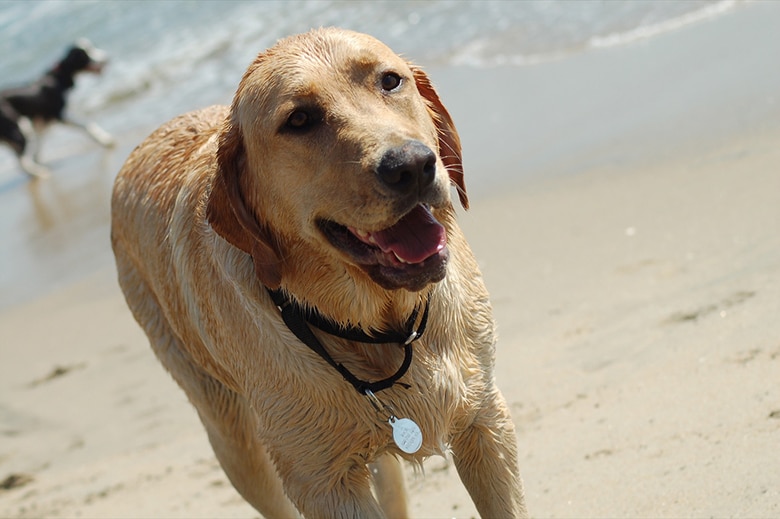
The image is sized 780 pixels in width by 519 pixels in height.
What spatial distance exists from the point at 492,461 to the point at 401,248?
81 centimetres

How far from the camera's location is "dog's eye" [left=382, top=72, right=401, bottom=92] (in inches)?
118

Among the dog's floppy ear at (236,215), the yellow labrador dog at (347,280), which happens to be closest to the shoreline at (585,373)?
the yellow labrador dog at (347,280)

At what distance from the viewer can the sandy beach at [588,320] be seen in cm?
389

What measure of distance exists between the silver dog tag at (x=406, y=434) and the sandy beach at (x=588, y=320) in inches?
37.6

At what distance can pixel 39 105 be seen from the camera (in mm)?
13547

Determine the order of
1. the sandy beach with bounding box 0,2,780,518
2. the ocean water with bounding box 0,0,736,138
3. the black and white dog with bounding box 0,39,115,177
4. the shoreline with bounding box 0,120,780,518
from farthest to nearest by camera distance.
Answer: the black and white dog with bounding box 0,39,115,177, the ocean water with bounding box 0,0,736,138, the sandy beach with bounding box 0,2,780,518, the shoreline with bounding box 0,120,780,518

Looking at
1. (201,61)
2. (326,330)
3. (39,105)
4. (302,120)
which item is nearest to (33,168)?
(39,105)

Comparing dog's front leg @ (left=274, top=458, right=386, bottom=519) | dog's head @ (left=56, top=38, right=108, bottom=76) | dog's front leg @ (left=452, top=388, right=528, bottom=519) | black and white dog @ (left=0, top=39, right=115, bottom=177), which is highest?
dog's front leg @ (left=274, top=458, right=386, bottom=519)

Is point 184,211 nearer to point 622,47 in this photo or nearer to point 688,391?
point 688,391

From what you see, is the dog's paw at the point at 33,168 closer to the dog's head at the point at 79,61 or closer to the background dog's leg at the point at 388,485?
the dog's head at the point at 79,61

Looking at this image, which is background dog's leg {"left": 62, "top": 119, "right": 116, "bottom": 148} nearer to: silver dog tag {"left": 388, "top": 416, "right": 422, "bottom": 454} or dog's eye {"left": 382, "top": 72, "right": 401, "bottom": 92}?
dog's eye {"left": 382, "top": 72, "right": 401, "bottom": 92}

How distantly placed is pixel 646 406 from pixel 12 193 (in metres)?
9.87

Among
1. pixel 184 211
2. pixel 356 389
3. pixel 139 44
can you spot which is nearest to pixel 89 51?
pixel 139 44

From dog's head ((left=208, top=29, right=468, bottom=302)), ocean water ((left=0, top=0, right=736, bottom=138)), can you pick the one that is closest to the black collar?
dog's head ((left=208, top=29, right=468, bottom=302))
